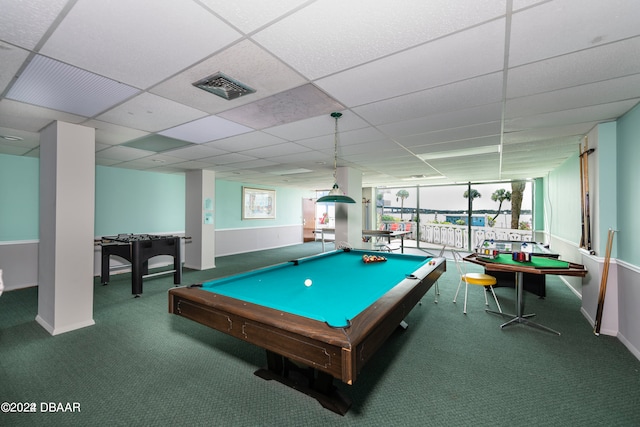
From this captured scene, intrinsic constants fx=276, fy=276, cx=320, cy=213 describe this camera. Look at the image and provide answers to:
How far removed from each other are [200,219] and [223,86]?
482cm

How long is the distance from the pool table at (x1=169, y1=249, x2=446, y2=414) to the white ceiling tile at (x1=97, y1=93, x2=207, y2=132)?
1670 millimetres

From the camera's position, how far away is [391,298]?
6.51 feet

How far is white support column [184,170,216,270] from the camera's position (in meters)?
6.38

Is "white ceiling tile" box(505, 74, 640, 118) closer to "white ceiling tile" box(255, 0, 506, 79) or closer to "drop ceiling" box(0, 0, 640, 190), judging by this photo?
"drop ceiling" box(0, 0, 640, 190)

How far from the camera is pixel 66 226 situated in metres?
3.01

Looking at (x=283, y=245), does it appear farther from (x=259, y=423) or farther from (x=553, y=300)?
(x=259, y=423)

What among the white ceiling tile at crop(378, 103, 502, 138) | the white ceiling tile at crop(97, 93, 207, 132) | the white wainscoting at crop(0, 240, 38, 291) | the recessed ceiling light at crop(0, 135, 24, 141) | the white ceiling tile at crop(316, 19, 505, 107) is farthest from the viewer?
the white wainscoting at crop(0, 240, 38, 291)

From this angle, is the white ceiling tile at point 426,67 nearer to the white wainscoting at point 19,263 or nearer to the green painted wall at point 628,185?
the green painted wall at point 628,185

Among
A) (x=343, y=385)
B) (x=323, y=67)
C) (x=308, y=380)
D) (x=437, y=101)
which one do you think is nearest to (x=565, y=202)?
(x=437, y=101)

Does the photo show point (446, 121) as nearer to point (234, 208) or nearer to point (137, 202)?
point (137, 202)

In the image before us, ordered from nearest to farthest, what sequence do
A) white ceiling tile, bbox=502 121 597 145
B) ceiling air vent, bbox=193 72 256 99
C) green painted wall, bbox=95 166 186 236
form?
1. ceiling air vent, bbox=193 72 256 99
2. white ceiling tile, bbox=502 121 597 145
3. green painted wall, bbox=95 166 186 236

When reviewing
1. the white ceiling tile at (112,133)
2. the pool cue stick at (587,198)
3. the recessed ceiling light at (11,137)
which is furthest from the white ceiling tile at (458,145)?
the recessed ceiling light at (11,137)

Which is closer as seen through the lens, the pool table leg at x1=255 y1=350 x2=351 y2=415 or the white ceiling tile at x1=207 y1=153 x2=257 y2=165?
the pool table leg at x1=255 y1=350 x2=351 y2=415

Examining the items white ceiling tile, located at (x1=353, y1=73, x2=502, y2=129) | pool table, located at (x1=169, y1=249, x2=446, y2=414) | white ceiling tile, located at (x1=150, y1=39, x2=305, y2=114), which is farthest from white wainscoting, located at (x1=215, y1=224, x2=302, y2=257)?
white ceiling tile, located at (x1=353, y1=73, x2=502, y2=129)
